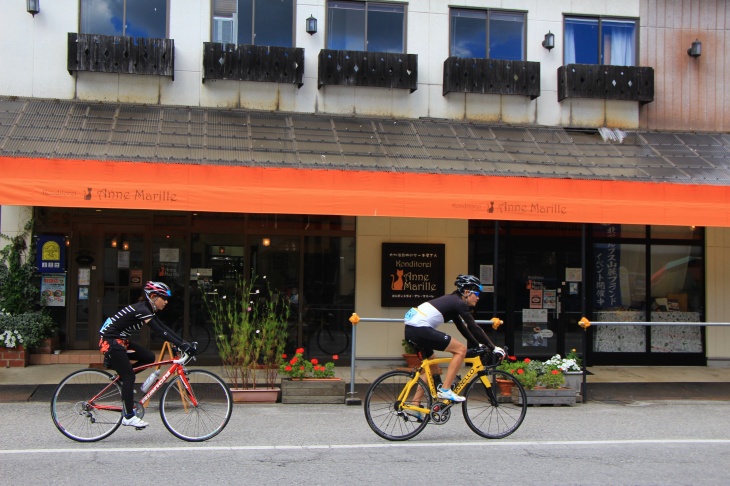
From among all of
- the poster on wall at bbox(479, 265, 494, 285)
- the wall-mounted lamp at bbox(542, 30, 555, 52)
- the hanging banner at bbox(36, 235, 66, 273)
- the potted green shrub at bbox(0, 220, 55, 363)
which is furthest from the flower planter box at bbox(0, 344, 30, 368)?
the wall-mounted lamp at bbox(542, 30, 555, 52)

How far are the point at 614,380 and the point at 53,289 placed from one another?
9.55 metres

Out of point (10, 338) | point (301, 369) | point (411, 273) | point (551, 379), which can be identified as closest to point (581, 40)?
point (411, 273)

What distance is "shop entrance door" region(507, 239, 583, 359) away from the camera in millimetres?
13773

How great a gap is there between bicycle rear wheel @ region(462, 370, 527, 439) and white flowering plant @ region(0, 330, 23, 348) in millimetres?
7439

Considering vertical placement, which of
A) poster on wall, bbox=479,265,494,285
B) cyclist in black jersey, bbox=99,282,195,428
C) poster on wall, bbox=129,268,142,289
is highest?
poster on wall, bbox=479,265,494,285

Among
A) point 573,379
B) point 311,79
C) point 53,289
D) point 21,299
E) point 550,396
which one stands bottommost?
point 550,396

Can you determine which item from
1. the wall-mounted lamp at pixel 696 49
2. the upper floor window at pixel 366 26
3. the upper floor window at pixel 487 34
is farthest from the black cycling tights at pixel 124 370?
the wall-mounted lamp at pixel 696 49

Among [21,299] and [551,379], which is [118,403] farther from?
[551,379]

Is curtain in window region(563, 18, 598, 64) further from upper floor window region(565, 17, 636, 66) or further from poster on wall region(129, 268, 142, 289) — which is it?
poster on wall region(129, 268, 142, 289)

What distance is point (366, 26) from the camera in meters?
13.6

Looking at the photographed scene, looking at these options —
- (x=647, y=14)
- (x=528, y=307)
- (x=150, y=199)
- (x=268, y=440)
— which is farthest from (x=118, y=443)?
(x=647, y=14)

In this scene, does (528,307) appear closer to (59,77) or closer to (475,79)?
(475,79)

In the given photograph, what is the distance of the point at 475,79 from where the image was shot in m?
13.6

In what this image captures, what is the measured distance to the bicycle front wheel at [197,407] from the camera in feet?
24.0
